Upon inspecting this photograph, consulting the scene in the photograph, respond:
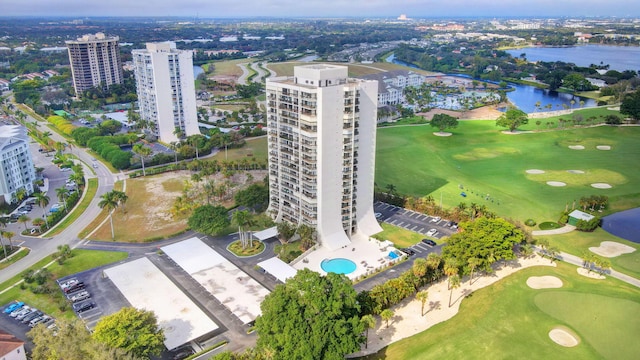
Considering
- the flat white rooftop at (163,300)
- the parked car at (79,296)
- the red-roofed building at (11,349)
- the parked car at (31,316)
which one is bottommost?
the parked car at (31,316)

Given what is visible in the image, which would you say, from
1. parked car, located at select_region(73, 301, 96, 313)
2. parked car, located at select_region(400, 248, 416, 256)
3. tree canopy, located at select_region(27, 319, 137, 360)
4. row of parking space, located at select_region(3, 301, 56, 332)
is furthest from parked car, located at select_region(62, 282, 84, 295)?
parked car, located at select_region(400, 248, 416, 256)

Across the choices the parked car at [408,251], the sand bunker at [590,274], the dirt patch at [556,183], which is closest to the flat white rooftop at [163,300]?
the parked car at [408,251]

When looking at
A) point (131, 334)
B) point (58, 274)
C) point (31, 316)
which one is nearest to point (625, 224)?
point (131, 334)

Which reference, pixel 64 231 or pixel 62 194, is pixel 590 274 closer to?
pixel 64 231

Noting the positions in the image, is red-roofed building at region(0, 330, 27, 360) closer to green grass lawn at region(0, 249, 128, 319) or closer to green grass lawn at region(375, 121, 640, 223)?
green grass lawn at region(0, 249, 128, 319)

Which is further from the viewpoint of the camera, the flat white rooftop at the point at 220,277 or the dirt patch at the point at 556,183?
the dirt patch at the point at 556,183

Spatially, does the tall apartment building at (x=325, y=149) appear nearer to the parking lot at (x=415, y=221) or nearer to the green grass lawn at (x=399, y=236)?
the green grass lawn at (x=399, y=236)

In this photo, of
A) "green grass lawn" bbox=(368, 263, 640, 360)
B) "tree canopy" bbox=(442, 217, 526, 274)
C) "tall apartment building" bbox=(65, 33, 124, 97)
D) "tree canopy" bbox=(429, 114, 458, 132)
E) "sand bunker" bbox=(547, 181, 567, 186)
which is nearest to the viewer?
"green grass lawn" bbox=(368, 263, 640, 360)
